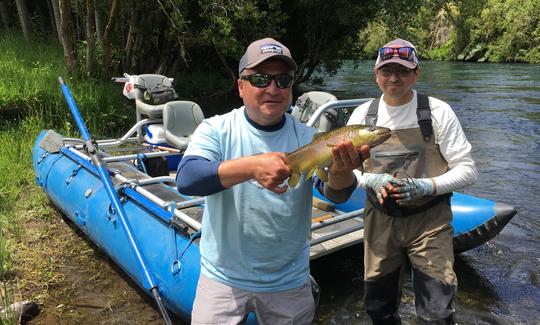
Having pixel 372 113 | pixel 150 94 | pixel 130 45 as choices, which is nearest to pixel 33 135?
pixel 150 94

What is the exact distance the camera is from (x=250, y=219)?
1.97 m

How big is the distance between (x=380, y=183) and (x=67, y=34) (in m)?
10.5

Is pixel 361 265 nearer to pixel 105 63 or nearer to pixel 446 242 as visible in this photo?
pixel 446 242

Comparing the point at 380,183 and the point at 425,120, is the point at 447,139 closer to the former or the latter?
the point at 425,120

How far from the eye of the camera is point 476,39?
1663 inches

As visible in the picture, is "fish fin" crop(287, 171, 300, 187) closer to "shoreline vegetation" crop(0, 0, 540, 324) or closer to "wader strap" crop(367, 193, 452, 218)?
"wader strap" crop(367, 193, 452, 218)

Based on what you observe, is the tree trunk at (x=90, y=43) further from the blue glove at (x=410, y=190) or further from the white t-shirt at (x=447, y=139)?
the blue glove at (x=410, y=190)

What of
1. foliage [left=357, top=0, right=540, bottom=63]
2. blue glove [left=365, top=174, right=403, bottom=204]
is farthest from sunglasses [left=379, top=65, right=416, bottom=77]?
foliage [left=357, top=0, right=540, bottom=63]

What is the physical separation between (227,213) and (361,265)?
374 cm

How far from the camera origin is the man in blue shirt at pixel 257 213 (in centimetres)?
193

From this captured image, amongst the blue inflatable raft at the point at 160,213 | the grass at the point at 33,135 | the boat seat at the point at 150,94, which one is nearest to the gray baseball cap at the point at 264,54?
the blue inflatable raft at the point at 160,213

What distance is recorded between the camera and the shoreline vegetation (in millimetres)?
5188

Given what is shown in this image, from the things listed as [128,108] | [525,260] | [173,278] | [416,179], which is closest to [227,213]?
[416,179]

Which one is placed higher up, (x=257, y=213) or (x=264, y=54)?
(x=264, y=54)
